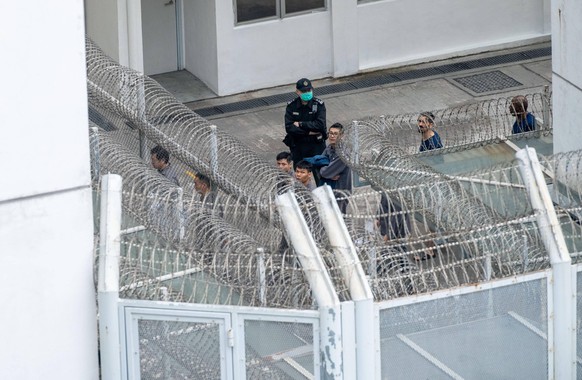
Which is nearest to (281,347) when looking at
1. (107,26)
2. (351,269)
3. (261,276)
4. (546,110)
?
(261,276)

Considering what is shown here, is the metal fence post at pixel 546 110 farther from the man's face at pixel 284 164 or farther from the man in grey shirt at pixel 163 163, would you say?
the man in grey shirt at pixel 163 163

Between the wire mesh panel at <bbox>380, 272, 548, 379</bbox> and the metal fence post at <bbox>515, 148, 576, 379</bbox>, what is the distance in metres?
0.06

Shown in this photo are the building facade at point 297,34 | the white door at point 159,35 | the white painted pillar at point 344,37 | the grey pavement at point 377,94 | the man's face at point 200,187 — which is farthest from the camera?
the white door at point 159,35

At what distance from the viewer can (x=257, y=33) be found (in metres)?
19.9

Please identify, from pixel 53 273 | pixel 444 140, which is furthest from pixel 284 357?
pixel 444 140

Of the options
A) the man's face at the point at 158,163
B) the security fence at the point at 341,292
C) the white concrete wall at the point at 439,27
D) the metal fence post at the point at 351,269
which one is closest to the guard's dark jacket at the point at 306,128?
the man's face at the point at 158,163

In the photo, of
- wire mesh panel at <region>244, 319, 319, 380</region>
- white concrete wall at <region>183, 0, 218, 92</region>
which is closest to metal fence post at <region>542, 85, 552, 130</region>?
white concrete wall at <region>183, 0, 218, 92</region>

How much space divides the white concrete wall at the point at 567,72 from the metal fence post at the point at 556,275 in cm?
318

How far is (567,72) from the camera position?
42.8 feet

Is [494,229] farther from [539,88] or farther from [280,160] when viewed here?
[539,88]

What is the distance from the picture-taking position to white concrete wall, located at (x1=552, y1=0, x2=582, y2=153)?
12812 mm

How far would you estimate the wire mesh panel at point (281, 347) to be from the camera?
30.8ft

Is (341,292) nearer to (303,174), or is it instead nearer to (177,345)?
(177,345)

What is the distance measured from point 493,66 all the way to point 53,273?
466 inches
